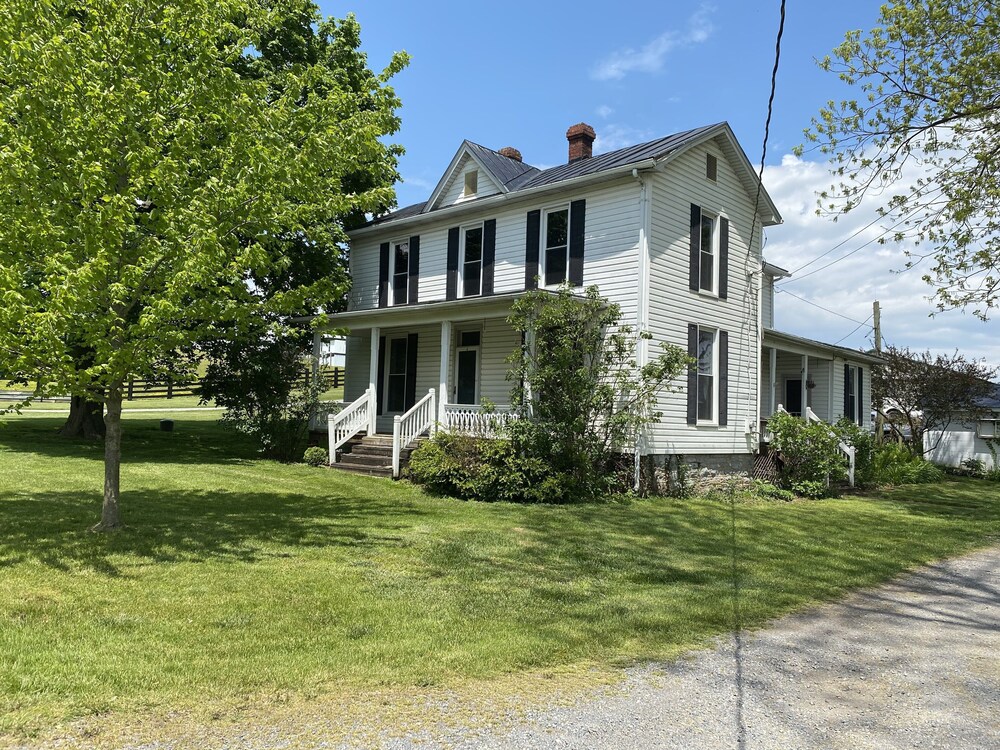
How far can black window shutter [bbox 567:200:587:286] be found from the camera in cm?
1469

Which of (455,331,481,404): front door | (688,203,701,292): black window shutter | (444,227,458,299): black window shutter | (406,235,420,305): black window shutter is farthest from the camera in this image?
(406,235,420,305): black window shutter

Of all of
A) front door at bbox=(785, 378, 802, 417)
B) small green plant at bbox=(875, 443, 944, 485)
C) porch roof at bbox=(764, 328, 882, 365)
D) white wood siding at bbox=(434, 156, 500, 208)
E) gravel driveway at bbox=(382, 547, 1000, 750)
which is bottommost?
gravel driveway at bbox=(382, 547, 1000, 750)

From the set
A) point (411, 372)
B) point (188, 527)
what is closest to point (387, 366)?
point (411, 372)

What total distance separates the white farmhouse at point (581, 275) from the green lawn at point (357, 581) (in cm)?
359

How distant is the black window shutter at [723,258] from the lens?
52.2 ft

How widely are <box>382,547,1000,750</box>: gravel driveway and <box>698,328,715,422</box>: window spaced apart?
31.4 ft

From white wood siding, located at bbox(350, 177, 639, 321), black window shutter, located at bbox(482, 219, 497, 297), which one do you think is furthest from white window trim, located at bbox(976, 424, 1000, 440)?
black window shutter, located at bbox(482, 219, 497, 297)

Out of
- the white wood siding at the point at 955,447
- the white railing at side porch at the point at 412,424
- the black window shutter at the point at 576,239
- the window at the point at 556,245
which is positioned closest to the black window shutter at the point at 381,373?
the white railing at side porch at the point at 412,424

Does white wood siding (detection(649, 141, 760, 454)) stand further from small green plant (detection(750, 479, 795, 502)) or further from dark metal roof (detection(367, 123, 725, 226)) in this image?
small green plant (detection(750, 479, 795, 502))

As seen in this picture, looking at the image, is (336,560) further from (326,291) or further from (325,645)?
(326,291)

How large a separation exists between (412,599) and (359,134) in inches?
209

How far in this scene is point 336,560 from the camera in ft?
23.2

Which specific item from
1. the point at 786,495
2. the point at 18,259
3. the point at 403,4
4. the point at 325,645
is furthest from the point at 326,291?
the point at 786,495

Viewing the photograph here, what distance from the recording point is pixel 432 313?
15.2 metres
